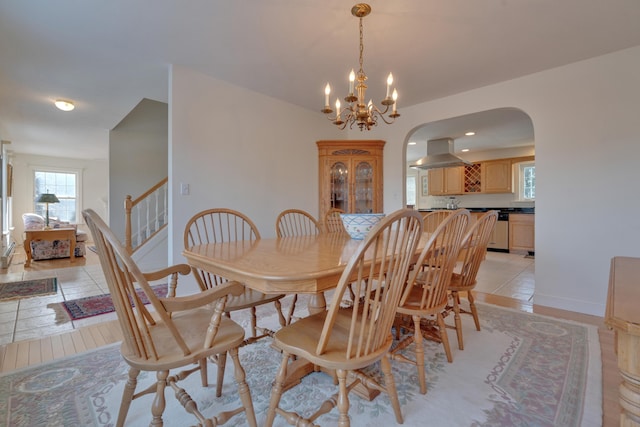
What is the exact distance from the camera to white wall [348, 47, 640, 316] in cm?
253

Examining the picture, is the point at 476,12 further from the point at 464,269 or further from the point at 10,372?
the point at 10,372

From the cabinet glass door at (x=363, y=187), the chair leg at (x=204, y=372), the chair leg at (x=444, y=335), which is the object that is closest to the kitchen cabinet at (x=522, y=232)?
the cabinet glass door at (x=363, y=187)

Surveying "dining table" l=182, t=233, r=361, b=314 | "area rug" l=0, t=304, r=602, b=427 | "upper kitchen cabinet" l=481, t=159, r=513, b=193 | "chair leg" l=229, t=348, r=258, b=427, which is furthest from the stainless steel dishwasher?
"chair leg" l=229, t=348, r=258, b=427

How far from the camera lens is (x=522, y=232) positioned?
231 inches

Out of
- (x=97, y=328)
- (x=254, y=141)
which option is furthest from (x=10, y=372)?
(x=254, y=141)

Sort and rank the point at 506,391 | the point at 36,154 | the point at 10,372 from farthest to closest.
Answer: the point at 36,154
the point at 10,372
the point at 506,391

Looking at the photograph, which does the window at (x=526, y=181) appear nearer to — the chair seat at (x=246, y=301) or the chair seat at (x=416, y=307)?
the chair seat at (x=416, y=307)

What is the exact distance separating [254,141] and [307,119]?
967mm

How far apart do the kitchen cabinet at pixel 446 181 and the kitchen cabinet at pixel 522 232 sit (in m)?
1.37

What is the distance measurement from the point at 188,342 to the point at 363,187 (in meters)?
3.38

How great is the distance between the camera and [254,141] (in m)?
3.41

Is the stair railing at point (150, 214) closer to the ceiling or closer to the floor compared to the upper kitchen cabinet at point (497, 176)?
closer to the floor

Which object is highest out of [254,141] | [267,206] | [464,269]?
[254,141]

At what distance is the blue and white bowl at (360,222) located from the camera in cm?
180
